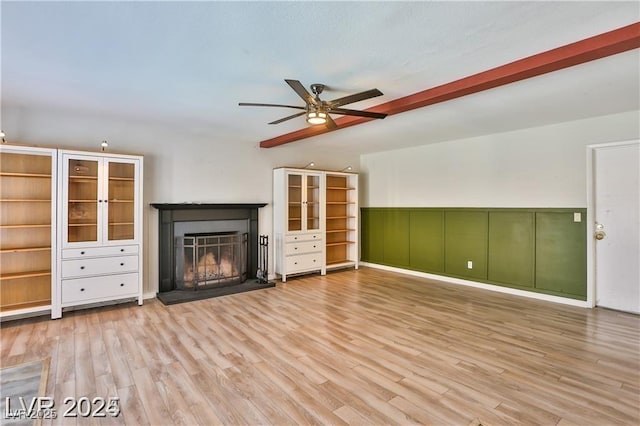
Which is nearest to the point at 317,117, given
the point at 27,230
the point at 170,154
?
the point at 170,154

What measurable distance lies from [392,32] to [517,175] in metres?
3.86

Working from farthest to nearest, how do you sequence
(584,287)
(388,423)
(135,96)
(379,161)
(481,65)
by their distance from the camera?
(379,161)
(584,287)
(135,96)
(481,65)
(388,423)

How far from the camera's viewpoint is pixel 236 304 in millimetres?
4605

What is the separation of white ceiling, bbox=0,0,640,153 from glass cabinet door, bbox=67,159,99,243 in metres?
0.72

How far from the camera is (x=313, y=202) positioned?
21.0 feet

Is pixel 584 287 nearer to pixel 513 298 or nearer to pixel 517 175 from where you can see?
pixel 513 298

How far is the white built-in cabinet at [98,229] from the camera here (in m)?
4.00

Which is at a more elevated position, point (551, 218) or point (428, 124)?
point (428, 124)

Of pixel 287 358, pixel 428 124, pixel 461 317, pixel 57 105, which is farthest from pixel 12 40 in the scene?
pixel 461 317

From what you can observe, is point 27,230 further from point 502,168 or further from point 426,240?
point 502,168

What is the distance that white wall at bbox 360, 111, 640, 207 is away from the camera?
450cm

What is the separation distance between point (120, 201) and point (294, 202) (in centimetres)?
279

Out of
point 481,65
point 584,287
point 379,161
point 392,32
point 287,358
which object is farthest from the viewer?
point 379,161

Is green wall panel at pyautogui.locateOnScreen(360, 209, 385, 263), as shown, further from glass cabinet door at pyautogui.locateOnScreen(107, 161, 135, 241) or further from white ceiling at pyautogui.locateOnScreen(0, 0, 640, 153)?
glass cabinet door at pyautogui.locateOnScreen(107, 161, 135, 241)
